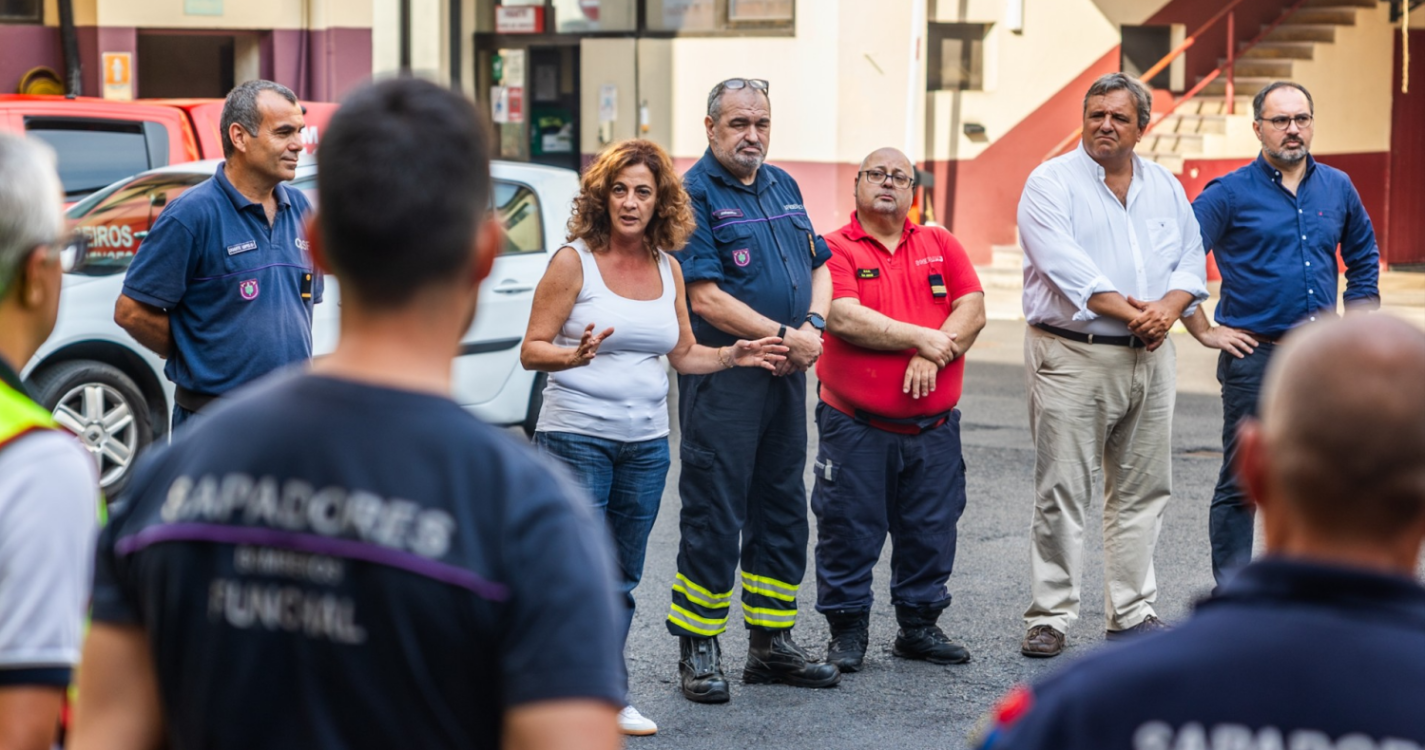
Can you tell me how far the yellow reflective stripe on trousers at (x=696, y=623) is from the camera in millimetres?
5539

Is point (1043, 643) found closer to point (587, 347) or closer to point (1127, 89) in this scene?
point (1127, 89)

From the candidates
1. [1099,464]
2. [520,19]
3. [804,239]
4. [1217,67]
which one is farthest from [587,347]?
[1217,67]

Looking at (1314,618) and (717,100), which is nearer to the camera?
(1314,618)

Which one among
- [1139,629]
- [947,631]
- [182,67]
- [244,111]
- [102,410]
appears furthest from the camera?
[182,67]

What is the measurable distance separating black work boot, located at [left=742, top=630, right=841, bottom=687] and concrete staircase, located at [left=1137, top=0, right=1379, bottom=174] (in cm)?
1431

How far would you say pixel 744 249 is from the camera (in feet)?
18.4

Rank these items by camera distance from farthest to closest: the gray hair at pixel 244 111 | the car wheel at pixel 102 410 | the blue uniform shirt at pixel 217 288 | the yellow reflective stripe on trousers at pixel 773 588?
the car wheel at pixel 102 410, the yellow reflective stripe on trousers at pixel 773 588, the gray hair at pixel 244 111, the blue uniform shirt at pixel 217 288

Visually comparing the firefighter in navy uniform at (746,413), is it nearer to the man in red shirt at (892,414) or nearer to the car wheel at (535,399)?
the man in red shirt at (892,414)

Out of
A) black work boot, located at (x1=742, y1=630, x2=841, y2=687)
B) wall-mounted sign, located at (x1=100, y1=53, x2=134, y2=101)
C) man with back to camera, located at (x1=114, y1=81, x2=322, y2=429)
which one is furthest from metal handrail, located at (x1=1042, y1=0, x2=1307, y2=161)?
→ man with back to camera, located at (x1=114, y1=81, x2=322, y2=429)

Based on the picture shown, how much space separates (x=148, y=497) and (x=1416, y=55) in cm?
2055

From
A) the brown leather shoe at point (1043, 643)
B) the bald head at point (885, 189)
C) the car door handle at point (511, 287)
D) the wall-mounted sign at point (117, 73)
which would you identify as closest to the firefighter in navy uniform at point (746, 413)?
the bald head at point (885, 189)

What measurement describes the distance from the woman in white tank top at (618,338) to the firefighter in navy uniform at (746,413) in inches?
10.8

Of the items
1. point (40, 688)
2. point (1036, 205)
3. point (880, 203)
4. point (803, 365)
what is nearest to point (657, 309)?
point (803, 365)

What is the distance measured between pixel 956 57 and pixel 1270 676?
1932 centimetres
